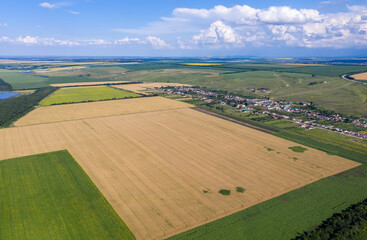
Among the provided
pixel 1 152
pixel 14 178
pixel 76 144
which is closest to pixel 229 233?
pixel 14 178

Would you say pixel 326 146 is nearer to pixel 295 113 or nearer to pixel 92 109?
pixel 295 113

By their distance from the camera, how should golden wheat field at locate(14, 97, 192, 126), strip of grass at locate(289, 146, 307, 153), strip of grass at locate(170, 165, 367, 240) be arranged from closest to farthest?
strip of grass at locate(170, 165, 367, 240) → strip of grass at locate(289, 146, 307, 153) → golden wheat field at locate(14, 97, 192, 126)

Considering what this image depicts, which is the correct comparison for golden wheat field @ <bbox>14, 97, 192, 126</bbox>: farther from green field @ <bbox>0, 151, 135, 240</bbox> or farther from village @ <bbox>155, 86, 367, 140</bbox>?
green field @ <bbox>0, 151, 135, 240</bbox>

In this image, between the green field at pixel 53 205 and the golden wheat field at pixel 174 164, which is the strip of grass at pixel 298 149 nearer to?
the golden wheat field at pixel 174 164

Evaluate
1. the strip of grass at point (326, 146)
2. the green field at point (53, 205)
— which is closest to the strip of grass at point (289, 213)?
the strip of grass at point (326, 146)

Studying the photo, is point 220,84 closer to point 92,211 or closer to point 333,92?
point 333,92

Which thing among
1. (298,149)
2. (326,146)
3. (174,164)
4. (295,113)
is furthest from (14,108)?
(295,113)

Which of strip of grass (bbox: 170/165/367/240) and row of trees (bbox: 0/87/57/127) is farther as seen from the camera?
row of trees (bbox: 0/87/57/127)

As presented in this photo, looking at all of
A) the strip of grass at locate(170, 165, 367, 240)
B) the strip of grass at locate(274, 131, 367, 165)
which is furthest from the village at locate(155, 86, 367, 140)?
the strip of grass at locate(170, 165, 367, 240)
